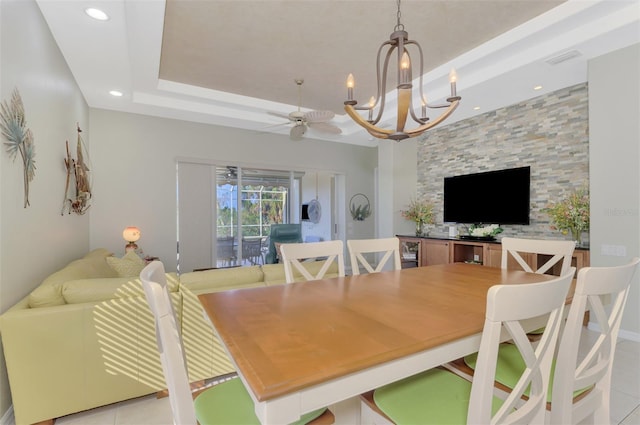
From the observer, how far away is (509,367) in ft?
4.44

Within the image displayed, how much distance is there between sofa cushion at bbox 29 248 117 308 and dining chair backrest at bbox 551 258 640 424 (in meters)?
2.43

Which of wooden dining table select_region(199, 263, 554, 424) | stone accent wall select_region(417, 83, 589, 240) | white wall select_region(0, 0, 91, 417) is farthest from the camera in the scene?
stone accent wall select_region(417, 83, 589, 240)

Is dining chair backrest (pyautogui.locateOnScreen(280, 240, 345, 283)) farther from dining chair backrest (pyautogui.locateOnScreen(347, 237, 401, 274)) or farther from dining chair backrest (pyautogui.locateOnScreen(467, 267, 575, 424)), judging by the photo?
dining chair backrest (pyautogui.locateOnScreen(467, 267, 575, 424))

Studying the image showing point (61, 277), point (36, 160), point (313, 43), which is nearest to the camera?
point (61, 277)

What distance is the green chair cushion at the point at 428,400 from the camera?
3.43 ft

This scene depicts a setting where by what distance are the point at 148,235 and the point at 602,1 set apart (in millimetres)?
5632

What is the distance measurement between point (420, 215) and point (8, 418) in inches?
200

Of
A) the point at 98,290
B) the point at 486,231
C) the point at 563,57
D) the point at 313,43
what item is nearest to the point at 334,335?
the point at 98,290

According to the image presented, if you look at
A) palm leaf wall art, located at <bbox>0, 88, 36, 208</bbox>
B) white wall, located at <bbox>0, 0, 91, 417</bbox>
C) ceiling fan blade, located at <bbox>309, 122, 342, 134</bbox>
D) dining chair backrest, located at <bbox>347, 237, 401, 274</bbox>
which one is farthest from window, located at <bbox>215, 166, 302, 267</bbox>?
dining chair backrest, located at <bbox>347, 237, 401, 274</bbox>

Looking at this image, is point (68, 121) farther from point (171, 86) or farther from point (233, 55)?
point (233, 55)

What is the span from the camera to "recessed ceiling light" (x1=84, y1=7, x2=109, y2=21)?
2197 millimetres

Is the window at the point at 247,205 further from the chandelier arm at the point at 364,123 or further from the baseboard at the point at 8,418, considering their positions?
the chandelier arm at the point at 364,123

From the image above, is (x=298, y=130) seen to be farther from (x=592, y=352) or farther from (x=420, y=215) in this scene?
(x=592, y=352)

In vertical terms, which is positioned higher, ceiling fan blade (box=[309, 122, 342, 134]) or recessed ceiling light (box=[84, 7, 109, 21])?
recessed ceiling light (box=[84, 7, 109, 21])
